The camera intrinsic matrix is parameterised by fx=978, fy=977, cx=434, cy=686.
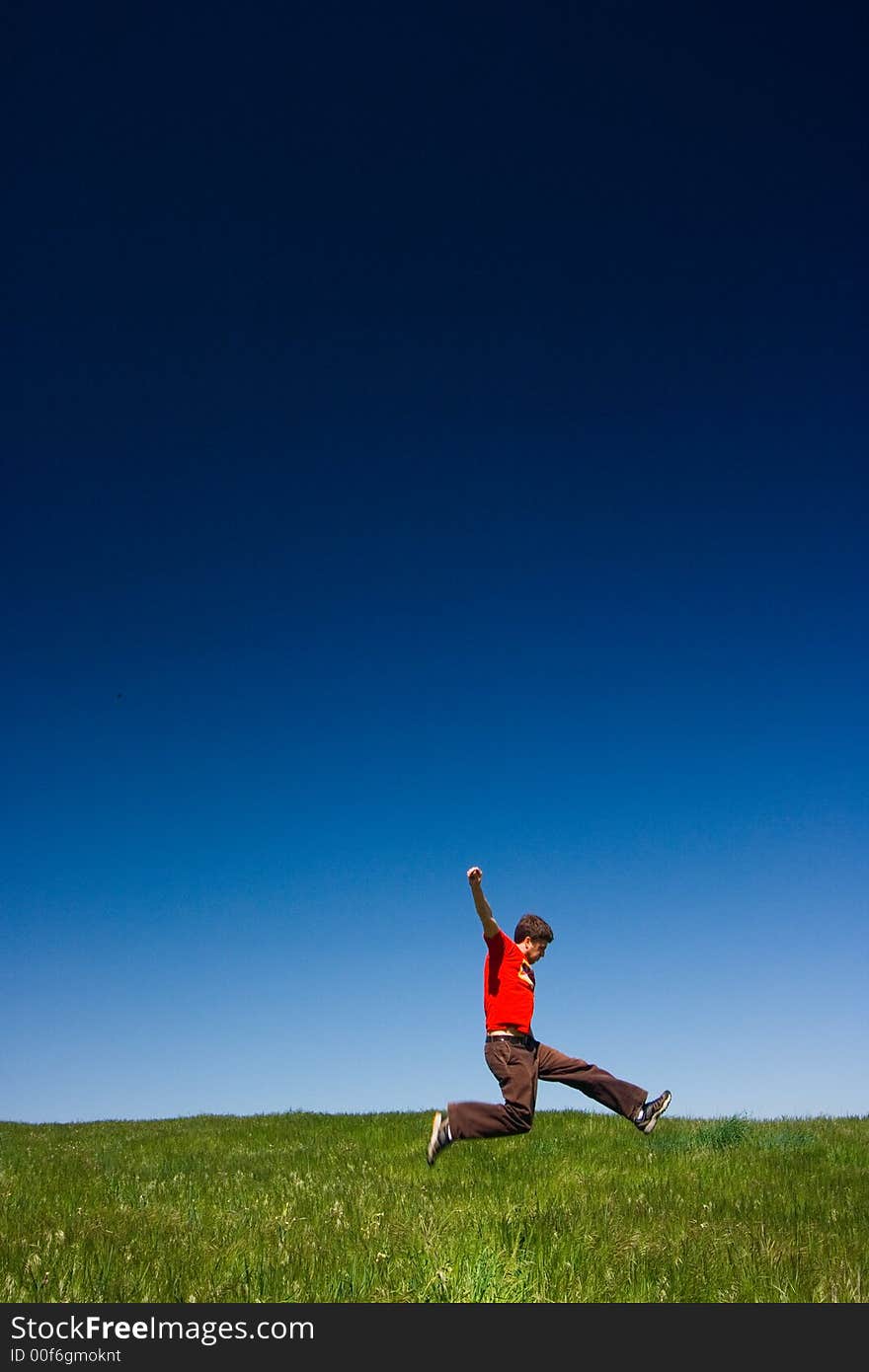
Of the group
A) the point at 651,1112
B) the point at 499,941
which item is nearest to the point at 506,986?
the point at 499,941

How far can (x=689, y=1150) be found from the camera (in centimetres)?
1104

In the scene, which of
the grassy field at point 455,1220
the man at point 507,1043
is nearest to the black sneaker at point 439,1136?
the man at point 507,1043

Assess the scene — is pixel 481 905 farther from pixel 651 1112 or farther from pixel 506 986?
pixel 651 1112

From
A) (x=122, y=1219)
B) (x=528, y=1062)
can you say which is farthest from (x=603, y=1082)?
(x=122, y=1219)

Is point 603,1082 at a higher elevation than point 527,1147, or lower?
higher

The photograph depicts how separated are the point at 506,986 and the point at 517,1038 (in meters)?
0.48

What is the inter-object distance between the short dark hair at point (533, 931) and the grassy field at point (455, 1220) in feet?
6.75

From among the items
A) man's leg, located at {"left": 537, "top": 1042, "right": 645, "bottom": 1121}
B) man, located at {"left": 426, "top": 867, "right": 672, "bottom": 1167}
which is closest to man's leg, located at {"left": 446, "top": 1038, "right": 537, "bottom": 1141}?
man, located at {"left": 426, "top": 867, "right": 672, "bottom": 1167}

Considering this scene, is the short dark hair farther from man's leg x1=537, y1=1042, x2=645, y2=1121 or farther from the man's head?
man's leg x1=537, y1=1042, x2=645, y2=1121

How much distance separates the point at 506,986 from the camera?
840cm
